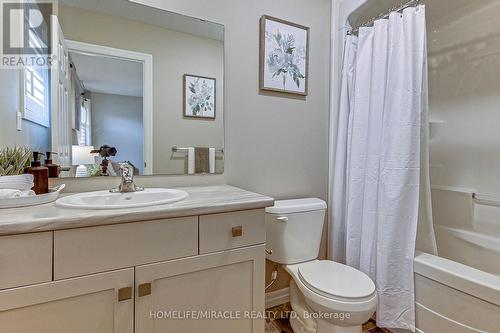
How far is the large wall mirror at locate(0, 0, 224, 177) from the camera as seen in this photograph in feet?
4.15

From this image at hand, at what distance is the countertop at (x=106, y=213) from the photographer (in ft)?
2.64

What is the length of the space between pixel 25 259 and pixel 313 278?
1224mm

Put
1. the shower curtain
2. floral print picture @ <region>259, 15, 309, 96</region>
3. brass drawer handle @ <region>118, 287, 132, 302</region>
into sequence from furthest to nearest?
floral print picture @ <region>259, 15, 309, 96</region> < the shower curtain < brass drawer handle @ <region>118, 287, 132, 302</region>

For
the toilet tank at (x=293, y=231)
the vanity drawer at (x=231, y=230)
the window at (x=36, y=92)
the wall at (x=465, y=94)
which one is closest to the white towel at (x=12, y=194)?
the window at (x=36, y=92)

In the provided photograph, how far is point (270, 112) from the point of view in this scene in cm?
179

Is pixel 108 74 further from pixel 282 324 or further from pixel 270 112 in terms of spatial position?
pixel 282 324

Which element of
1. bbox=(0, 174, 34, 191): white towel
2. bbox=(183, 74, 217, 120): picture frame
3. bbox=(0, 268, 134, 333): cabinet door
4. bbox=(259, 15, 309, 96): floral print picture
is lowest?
bbox=(0, 268, 134, 333): cabinet door

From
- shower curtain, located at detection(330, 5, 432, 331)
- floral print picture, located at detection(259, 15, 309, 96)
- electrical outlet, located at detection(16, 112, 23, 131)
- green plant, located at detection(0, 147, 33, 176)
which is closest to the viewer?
green plant, located at detection(0, 147, 33, 176)

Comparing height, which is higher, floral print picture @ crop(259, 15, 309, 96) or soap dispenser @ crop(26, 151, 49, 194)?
floral print picture @ crop(259, 15, 309, 96)

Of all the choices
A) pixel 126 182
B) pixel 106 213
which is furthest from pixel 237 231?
pixel 126 182

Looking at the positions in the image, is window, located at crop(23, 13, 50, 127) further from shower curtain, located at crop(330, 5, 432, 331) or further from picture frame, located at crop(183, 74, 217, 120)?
shower curtain, located at crop(330, 5, 432, 331)

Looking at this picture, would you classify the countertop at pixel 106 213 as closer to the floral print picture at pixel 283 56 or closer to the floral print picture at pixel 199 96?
the floral print picture at pixel 199 96

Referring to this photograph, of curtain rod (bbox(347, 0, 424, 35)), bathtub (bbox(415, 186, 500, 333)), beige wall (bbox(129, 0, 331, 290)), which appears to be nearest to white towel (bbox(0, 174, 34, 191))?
beige wall (bbox(129, 0, 331, 290))

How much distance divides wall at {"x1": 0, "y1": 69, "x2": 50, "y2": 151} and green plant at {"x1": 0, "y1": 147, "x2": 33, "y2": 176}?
0.05 metres
